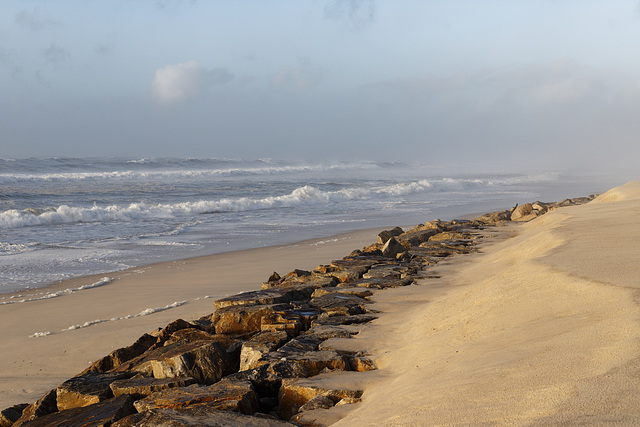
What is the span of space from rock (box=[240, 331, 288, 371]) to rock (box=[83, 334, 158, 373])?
4.09 ft

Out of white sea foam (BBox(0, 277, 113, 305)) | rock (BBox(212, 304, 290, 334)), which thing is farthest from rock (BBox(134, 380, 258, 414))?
white sea foam (BBox(0, 277, 113, 305))

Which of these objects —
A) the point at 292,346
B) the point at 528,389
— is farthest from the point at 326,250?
the point at 528,389

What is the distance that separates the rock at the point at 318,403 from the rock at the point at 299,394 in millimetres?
54

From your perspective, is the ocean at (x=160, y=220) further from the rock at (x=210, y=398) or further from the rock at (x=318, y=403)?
the rock at (x=318, y=403)

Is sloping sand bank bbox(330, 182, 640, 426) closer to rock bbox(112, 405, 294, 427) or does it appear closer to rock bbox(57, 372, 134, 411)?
rock bbox(112, 405, 294, 427)

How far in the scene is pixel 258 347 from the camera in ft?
14.5

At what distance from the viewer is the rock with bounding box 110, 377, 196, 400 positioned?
3.85m

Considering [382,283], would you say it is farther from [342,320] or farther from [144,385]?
[144,385]

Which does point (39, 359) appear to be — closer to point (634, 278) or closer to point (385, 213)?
point (634, 278)

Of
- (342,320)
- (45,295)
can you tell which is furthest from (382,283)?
(45,295)

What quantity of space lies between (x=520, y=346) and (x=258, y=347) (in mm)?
1976

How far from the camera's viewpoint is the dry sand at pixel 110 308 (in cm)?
569

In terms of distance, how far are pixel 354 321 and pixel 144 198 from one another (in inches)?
984

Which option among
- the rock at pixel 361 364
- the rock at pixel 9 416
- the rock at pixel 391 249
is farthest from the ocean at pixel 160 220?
the rock at pixel 361 364
